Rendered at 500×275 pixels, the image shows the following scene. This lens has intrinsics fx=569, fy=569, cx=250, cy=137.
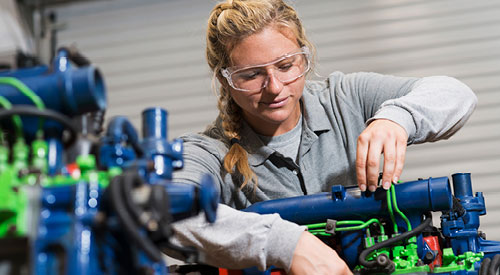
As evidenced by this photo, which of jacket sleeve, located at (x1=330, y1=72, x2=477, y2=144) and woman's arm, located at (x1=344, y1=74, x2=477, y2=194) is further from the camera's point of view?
jacket sleeve, located at (x1=330, y1=72, x2=477, y2=144)

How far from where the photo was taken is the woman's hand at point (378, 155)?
1387 millimetres

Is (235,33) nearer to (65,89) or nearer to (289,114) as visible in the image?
(289,114)

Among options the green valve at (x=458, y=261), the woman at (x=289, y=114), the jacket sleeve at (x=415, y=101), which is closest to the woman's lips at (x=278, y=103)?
the woman at (x=289, y=114)

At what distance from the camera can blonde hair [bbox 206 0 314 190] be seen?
5.71 ft

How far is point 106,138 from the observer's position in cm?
88

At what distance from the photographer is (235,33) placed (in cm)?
175

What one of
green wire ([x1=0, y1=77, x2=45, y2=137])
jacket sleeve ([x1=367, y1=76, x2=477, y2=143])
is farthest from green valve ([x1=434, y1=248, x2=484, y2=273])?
green wire ([x1=0, y1=77, x2=45, y2=137])

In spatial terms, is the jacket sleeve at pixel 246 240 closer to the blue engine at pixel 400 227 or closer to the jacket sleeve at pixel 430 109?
the blue engine at pixel 400 227

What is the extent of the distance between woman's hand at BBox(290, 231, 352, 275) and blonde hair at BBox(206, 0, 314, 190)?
0.54 meters

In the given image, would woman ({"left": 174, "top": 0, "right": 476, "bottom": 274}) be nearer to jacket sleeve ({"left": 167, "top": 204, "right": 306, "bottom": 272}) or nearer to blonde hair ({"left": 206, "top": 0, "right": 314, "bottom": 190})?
blonde hair ({"left": 206, "top": 0, "right": 314, "bottom": 190})

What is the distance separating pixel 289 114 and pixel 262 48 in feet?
0.74

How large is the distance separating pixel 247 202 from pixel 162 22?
2732mm

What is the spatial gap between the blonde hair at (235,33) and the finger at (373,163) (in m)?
0.46

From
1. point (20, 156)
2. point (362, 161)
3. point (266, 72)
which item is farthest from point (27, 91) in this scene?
point (266, 72)
